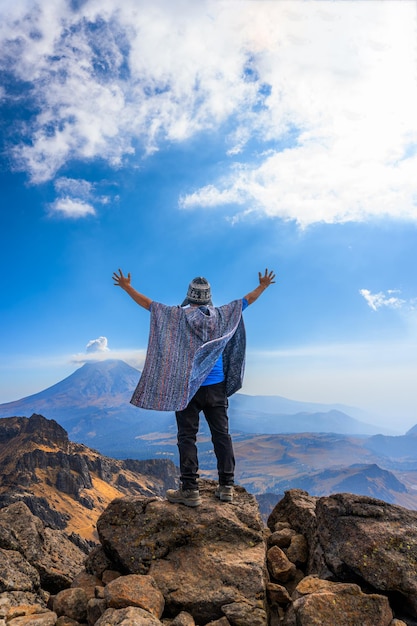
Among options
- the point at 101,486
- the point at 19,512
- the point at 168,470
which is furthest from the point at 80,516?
the point at 19,512

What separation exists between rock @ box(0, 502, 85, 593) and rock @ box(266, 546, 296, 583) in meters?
3.58

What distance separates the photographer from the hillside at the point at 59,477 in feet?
220

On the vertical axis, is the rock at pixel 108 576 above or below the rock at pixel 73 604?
below

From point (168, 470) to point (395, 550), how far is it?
396 ft

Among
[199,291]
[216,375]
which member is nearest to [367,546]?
[216,375]

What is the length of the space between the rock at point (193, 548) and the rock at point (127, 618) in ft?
3.33

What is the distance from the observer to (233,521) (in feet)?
22.7

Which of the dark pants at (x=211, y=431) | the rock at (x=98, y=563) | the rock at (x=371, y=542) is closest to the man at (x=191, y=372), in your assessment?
the dark pants at (x=211, y=431)

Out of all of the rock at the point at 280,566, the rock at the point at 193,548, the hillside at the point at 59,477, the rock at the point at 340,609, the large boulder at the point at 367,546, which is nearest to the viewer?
the rock at the point at 340,609

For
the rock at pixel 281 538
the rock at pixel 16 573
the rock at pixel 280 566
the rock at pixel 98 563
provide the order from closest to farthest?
1. the rock at pixel 16 573
2. the rock at pixel 280 566
3. the rock at pixel 98 563
4. the rock at pixel 281 538

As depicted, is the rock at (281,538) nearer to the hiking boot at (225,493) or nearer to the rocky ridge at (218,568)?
the rocky ridge at (218,568)

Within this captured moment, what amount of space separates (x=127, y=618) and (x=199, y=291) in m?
5.34

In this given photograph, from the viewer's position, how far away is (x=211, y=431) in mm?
7402

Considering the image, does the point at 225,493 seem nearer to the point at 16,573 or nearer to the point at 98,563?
the point at 98,563
